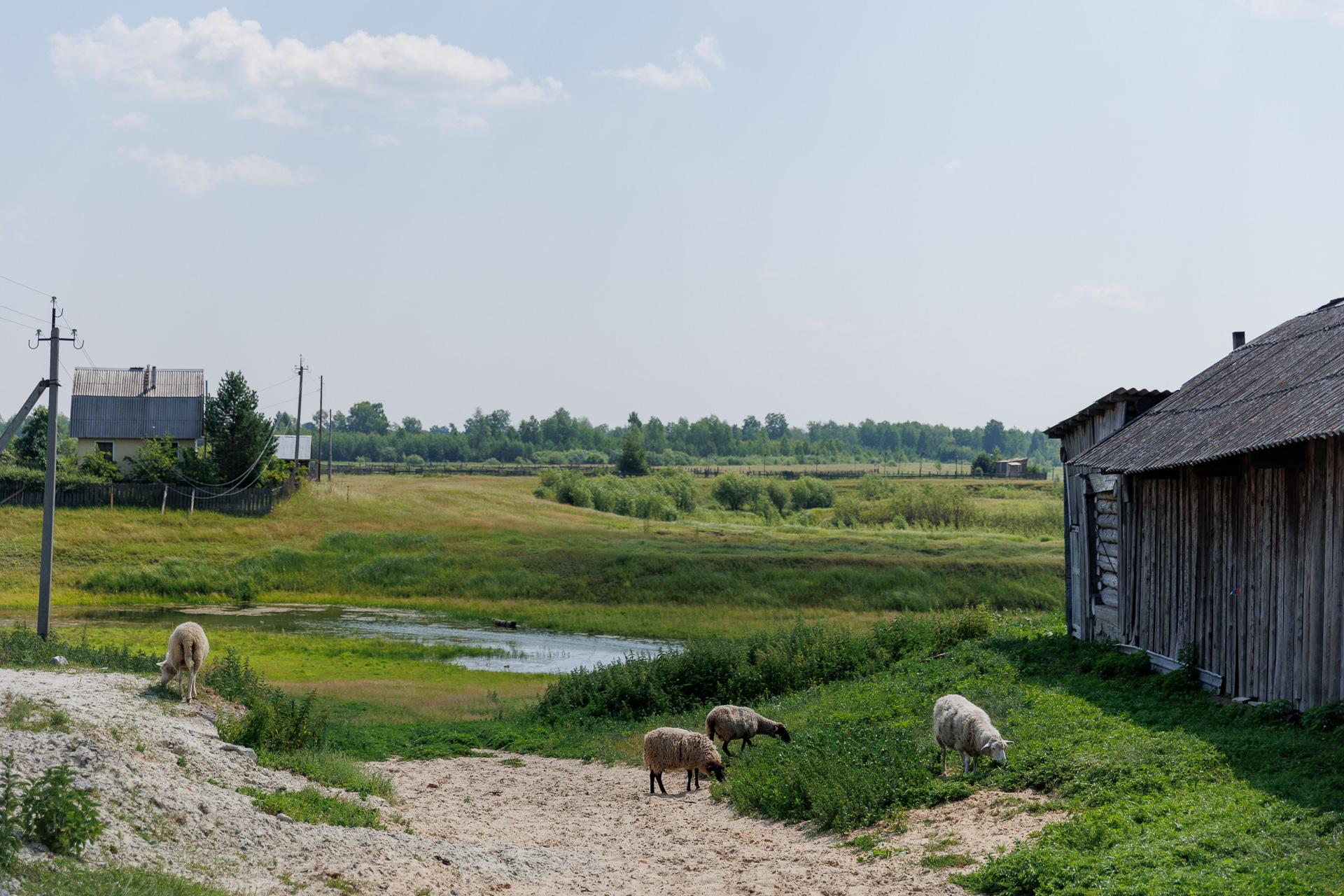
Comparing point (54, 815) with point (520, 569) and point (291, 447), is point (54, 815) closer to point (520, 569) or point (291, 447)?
point (520, 569)

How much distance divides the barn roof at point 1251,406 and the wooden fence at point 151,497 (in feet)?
185

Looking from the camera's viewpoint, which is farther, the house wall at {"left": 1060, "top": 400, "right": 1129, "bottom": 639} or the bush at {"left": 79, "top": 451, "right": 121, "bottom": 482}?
the bush at {"left": 79, "top": 451, "right": 121, "bottom": 482}

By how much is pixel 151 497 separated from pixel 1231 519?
6443 cm

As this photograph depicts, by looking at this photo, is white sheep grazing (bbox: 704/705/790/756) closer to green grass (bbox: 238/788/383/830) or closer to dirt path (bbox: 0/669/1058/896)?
dirt path (bbox: 0/669/1058/896)

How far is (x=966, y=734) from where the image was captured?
1453 cm

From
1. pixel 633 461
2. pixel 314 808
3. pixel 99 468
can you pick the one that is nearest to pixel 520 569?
pixel 99 468

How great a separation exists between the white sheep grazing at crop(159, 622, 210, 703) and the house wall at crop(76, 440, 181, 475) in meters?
64.5

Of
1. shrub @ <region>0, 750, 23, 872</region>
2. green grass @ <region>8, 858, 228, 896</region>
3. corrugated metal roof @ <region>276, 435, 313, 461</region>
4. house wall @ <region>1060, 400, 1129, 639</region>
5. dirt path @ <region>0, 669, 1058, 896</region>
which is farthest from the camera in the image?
corrugated metal roof @ <region>276, 435, 313, 461</region>

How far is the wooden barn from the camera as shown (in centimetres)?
1459

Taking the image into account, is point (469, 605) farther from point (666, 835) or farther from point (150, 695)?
point (666, 835)

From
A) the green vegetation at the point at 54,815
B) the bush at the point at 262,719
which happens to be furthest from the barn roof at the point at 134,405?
the green vegetation at the point at 54,815

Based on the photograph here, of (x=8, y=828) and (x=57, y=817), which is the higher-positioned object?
(x=8, y=828)

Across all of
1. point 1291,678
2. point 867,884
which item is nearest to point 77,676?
point 867,884

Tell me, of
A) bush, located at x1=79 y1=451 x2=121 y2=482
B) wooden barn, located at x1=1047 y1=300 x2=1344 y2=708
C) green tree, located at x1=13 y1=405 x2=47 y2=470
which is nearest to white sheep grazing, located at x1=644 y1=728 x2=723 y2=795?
wooden barn, located at x1=1047 y1=300 x2=1344 y2=708
